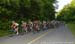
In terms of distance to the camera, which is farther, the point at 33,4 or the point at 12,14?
the point at 33,4

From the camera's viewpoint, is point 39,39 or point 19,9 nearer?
point 39,39

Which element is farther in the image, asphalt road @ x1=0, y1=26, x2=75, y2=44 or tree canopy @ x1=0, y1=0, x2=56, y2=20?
tree canopy @ x1=0, y1=0, x2=56, y2=20

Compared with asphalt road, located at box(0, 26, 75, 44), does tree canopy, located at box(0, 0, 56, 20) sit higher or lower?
higher

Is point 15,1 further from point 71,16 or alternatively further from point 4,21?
point 71,16

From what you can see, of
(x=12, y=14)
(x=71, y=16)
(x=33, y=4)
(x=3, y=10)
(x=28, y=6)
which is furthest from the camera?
(x=71, y=16)

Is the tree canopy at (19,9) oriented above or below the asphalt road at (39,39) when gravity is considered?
above

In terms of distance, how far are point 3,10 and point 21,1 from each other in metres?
5.78

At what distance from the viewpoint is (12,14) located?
42.9m

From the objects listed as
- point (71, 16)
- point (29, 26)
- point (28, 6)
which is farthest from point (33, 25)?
point (71, 16)

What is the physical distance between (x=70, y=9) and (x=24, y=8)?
125674mm

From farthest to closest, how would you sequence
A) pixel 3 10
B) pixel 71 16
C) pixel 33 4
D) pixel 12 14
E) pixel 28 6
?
pixel 71 16 < pixel 33 4 < pixel 28 6 < pixel 12 14 < pixel 3 10

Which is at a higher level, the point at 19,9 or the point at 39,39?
the point at 19,9

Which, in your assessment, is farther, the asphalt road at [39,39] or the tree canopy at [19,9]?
the tree canopy at [19,9]

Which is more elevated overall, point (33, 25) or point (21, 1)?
point (21, 1)
